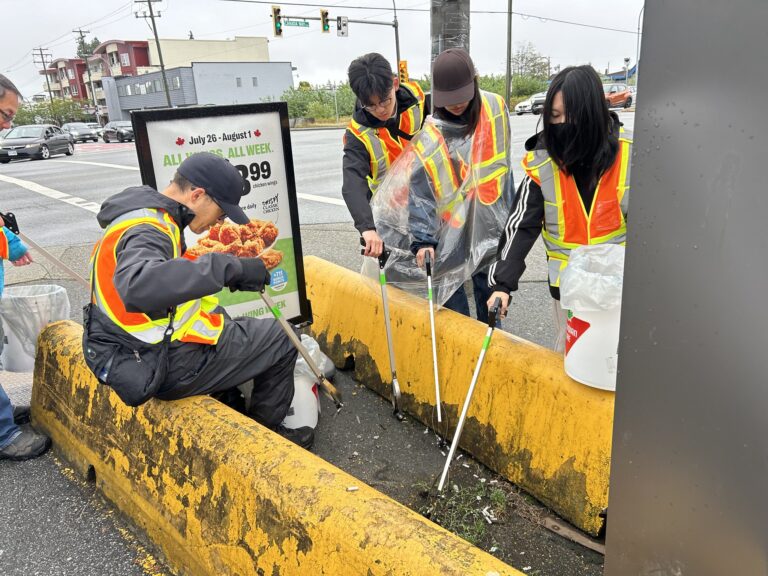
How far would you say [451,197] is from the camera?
3.53m

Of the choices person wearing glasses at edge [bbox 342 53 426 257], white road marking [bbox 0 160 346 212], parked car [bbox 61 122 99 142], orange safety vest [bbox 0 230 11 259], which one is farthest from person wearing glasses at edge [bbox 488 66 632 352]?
parked car [bbox 61 122 99 142]

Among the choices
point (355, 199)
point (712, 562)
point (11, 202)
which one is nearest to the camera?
point (712, 562)

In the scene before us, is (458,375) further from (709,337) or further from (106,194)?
(106,194)

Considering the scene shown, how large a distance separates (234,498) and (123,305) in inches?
37.3

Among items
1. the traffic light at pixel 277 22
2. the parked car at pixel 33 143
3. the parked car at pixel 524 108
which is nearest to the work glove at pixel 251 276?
the parked car at pixel 33 143

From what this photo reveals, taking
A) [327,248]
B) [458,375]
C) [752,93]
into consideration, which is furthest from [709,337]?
[327,248]

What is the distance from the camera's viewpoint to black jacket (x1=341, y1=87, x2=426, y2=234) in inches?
147

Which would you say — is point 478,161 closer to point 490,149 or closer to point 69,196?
point 490,149

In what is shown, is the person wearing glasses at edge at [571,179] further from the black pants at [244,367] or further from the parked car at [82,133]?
the parked car at [82,133]

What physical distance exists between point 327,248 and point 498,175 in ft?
14.1

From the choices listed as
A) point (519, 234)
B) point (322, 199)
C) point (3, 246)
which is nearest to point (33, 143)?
point (322, 199)

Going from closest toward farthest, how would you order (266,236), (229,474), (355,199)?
(229,474), (355,199), (266,236)

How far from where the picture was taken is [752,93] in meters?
0.86

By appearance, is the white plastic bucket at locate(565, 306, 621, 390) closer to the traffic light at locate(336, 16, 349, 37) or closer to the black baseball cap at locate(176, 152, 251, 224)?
the black baseball cap at locate(176, 152, 251, 224)
